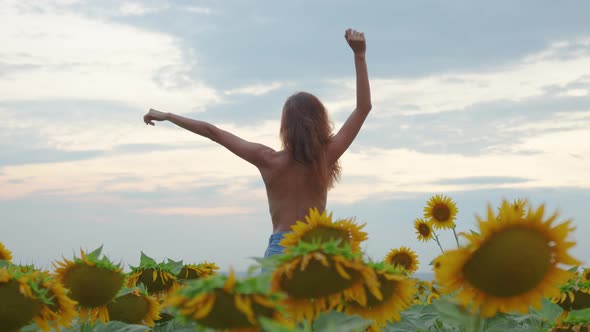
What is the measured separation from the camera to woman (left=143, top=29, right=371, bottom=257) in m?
5.88

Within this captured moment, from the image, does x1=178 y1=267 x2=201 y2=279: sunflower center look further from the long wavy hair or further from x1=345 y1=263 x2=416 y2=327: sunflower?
x1=345 y1=263 x2=416 y2=327: sunflower

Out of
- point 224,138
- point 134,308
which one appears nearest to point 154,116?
point 224,138

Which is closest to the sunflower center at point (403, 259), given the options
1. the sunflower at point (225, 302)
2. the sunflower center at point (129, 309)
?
the sunflower center at point (129, 309)

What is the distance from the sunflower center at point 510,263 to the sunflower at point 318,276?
37 cm

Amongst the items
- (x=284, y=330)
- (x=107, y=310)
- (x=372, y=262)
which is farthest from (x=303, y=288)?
(x=107, y=310)

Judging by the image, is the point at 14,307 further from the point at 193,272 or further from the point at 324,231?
the point at 193,272

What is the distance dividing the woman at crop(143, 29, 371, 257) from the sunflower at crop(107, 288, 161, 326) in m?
1.92

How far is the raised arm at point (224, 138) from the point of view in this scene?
6156 millimetres

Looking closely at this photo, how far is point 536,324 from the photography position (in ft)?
13.4

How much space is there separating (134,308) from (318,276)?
196cm

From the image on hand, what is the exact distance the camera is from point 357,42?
6527 mm

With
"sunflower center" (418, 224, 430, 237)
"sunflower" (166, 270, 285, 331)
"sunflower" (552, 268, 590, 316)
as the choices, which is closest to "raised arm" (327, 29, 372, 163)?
"sunflower" (552, 268, 590, 316)

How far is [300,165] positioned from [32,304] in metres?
3.64

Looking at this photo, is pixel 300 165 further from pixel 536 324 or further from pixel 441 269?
pixel 441 269
